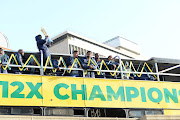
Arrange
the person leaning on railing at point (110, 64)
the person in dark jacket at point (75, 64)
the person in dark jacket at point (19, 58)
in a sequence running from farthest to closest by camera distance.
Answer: the person leaning on railing at point (110, 64), the person in dark jacket at point (75, 64), the person in dark jacket at point (19, 58)

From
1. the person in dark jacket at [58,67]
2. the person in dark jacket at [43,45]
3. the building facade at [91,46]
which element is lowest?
the person in dark jacket at [58,67]

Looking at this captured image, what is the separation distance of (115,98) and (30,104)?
3778 mm

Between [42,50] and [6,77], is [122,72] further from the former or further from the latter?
[6,77]

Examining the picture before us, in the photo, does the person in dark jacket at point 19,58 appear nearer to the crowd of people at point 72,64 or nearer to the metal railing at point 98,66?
the crowd of people at point 72,64

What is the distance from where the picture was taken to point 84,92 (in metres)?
14.4

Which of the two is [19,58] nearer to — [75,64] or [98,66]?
[75,64]

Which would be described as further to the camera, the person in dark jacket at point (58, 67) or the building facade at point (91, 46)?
the building facade at point (91, 46)

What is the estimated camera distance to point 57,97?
45.5 ft

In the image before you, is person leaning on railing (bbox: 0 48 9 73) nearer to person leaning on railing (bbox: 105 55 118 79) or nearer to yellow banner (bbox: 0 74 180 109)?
yellow banner (bbox: 0 74 180 109)

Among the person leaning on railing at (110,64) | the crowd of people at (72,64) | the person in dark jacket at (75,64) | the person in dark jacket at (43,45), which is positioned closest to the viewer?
the crowd of people at (72,64)

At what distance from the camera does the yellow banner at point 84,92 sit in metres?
13.4

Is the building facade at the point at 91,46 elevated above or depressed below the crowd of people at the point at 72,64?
above

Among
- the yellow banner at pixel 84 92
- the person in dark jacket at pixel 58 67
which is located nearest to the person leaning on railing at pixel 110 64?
the yellow banner at pixel 84 92

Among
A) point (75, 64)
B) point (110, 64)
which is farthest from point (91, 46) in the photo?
point (75, 64)
